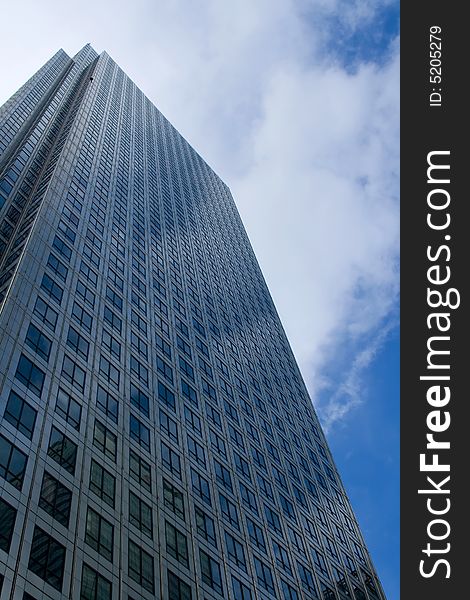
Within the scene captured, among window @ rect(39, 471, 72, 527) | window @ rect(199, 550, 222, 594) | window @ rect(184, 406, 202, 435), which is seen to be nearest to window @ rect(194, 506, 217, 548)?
window @ rect(199, 550, 222, 594)

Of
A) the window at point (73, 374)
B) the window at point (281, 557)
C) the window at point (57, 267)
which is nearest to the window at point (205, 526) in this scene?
the window at point (281, 557)

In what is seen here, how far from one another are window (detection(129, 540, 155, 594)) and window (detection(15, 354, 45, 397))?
11228 mm

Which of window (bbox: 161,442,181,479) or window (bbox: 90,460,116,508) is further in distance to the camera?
window (bbox: 161,442,181,479)

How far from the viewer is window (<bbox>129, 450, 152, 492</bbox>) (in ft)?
144

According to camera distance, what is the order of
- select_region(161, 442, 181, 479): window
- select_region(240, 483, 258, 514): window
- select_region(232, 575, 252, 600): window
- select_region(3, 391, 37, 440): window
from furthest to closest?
select_region(240, 483, 258, 514): window, select_region(161, 442, 181, 479): window, select_region(232, 575, 252, 600): window, select_region(3, 391, 37, 440): window

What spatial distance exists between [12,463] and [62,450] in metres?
4.80

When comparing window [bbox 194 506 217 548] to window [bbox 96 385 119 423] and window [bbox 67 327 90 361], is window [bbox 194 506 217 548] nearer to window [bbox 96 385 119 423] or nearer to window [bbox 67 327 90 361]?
window [bbox 96 385 119 423]

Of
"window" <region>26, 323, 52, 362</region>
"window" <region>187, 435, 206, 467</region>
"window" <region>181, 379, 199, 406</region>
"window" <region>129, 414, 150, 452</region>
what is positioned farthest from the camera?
"window" <region>181, 379, 199, 406</region>

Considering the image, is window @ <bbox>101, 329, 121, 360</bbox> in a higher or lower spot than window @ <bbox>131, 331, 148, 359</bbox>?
lower

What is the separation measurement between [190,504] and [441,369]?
27.2 meters

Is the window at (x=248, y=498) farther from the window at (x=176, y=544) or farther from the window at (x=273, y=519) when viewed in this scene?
the window at (x=176, y=544)

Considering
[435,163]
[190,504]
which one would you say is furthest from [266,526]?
[435,163]

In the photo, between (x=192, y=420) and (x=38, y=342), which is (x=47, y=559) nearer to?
(x=38, y=342)

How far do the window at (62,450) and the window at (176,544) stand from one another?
8765mm
